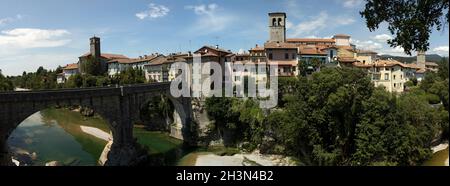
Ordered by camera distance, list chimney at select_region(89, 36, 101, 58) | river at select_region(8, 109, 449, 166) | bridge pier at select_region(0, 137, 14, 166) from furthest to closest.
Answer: chimney at select_region(89, 36, 101, 58) < river at select_region(8, 109, 449, 166) < bridge pier at select_region(0, 137, 14, 166)

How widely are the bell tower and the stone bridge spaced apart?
78.1ft

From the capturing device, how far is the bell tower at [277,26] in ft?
178

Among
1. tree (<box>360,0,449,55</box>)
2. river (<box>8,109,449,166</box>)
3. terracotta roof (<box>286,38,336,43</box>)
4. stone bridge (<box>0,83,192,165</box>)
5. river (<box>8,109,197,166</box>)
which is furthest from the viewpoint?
terracotta roof (<box>286,38,336,43</box>)

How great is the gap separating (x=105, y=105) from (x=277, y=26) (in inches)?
1380

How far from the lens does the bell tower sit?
54.4 metres

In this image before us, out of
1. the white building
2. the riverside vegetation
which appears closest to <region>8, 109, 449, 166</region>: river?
the riverside vegetation

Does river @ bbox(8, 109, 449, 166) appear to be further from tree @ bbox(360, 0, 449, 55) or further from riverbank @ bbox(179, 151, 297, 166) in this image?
tree @ bbox(360, 0, 449, 55)

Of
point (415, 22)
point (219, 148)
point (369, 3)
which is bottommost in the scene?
point (219, 148)

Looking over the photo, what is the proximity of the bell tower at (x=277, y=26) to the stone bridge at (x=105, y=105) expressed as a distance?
937 inches
